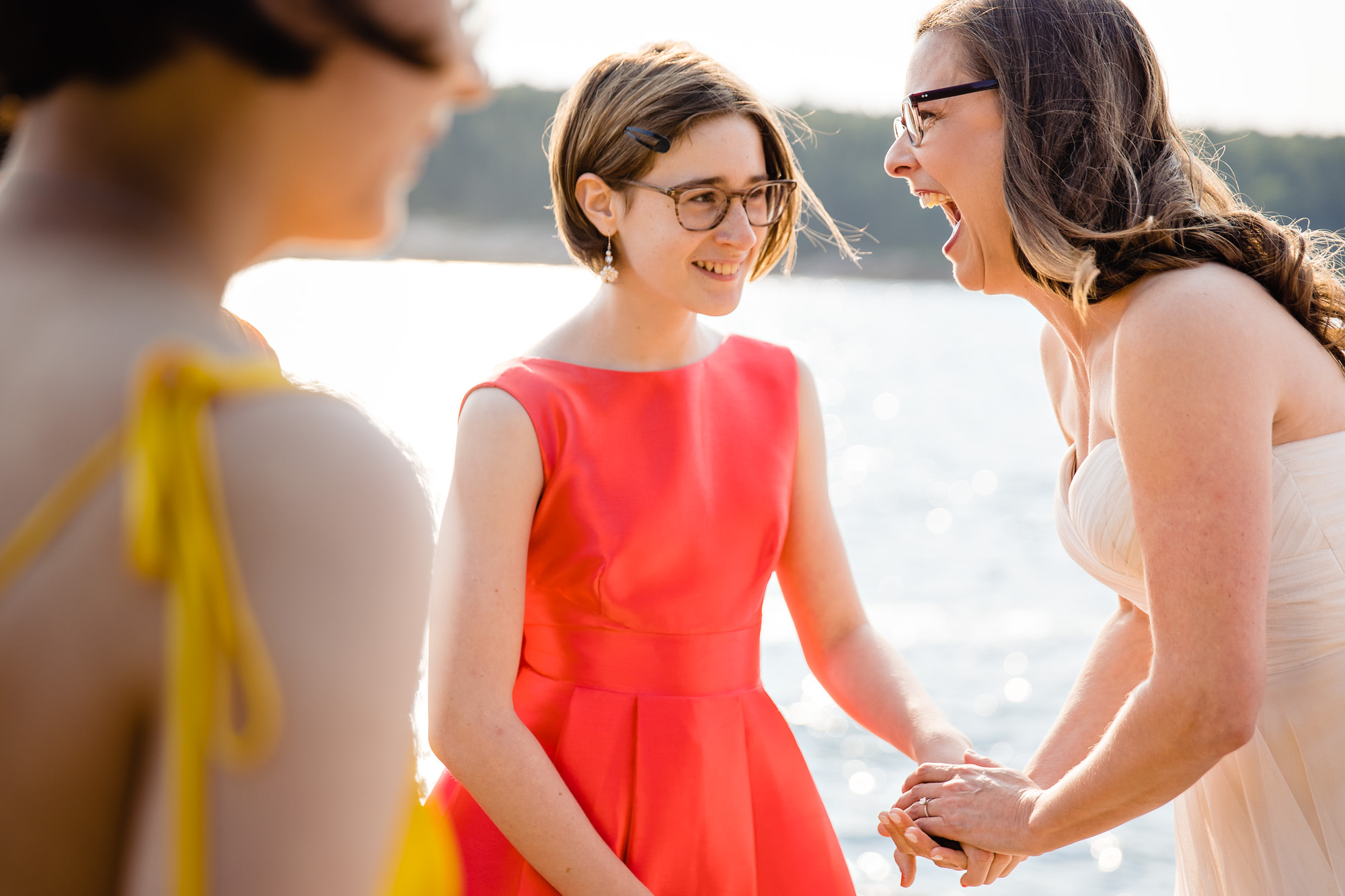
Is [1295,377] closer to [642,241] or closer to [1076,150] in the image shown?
[1076,150]

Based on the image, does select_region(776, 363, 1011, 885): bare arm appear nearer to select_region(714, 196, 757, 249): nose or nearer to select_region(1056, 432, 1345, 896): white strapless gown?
select_region(714, 196, 757, 249): nose

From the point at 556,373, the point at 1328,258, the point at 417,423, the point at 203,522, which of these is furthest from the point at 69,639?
the point at 417,423

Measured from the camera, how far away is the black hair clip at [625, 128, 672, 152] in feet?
7.64

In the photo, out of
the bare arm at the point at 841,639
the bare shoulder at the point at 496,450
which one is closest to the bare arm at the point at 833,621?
the bare arm at the point at 841,639

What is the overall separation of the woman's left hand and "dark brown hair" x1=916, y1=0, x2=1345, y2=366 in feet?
3.18

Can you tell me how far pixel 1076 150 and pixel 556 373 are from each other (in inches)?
44.1

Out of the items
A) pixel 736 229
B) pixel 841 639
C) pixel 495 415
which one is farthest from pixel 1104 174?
pixel 495 415

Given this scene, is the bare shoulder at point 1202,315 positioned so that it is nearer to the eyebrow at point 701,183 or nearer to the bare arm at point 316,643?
the eyebrow at point 701,183

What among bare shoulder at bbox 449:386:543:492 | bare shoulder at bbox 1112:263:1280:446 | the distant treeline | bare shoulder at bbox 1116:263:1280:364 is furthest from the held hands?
the distant treeline

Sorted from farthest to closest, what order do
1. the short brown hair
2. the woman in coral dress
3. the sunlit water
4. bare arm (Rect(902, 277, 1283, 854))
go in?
the sunlit water, the short brown hair, the woman in coral dress, bare arm (Rect(902, 277, 1283, 854))

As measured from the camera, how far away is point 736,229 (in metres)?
2.37

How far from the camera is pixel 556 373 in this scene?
90.7 inches

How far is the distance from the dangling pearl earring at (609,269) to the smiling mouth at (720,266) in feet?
0.68

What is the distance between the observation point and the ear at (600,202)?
2.45 meters
